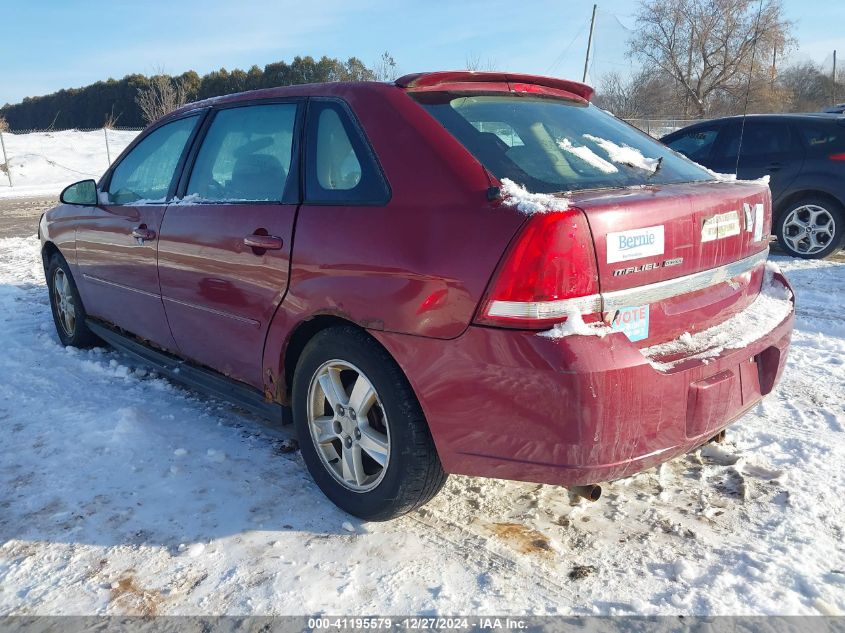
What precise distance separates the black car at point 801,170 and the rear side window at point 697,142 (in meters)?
0.29

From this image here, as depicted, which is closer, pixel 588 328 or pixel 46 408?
pixel 588 328

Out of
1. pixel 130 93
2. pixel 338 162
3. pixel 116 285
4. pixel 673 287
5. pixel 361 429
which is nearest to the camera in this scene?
pixel 673 287

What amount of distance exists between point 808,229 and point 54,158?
28.1 m

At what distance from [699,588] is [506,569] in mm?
650

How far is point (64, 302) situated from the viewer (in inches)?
197

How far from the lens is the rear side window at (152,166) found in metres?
3.71

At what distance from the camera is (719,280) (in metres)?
2.57

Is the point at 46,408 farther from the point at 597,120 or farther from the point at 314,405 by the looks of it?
the point at 597,120

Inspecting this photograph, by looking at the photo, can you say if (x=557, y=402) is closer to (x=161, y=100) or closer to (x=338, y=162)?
(x=338, y=162)

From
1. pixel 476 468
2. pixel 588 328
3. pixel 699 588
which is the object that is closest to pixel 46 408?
pixel 476 468

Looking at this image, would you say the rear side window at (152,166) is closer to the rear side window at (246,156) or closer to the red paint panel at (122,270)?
the red paint panel at (122,270)

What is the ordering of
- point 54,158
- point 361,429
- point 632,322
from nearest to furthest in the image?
1. point 632,322
2. point 361,429
3. point 54,158

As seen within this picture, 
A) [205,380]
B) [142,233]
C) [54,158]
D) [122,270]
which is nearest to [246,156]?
[142,233]

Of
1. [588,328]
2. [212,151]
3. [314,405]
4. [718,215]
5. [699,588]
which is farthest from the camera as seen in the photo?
[212,151]
